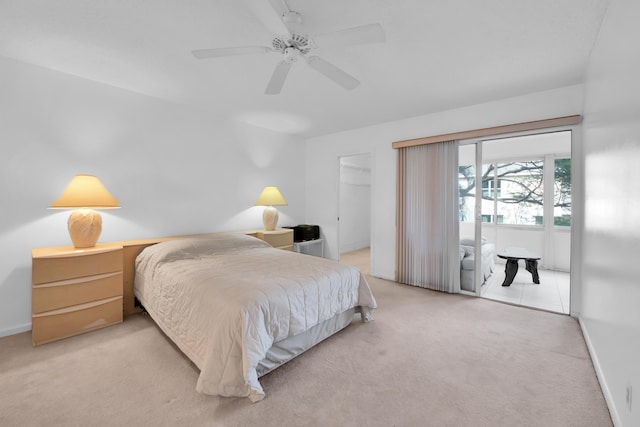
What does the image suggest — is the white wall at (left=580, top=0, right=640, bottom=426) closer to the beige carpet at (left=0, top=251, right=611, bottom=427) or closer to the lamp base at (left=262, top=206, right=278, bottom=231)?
the beige carpet at (left=0, top=251, right=611, bottom=427)

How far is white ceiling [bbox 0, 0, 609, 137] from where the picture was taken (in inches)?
68.4

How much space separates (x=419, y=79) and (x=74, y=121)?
138 inches

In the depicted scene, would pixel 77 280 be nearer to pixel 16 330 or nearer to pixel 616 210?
pixel 16 330

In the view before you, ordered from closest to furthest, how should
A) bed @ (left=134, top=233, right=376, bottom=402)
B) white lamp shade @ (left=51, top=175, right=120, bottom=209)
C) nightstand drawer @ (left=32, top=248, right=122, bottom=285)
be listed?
bed @ (left=134, top=233, right=376, bottom=402)
nightstand drawer @ (left=32, top=248, right=122, bottom=285)
white lamp shade @ (left=51, top=175, right=120, bottom=209)

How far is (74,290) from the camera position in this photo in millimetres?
2396

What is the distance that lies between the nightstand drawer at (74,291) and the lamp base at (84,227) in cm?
35

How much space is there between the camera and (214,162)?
3.87m

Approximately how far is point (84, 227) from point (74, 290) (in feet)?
1.86

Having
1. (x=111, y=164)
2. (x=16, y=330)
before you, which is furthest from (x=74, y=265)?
(x=111, y=164)

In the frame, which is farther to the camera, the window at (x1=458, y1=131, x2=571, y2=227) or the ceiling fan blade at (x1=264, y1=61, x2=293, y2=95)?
A: the window at (x1=458, y1=131, x2=571, y2=227)

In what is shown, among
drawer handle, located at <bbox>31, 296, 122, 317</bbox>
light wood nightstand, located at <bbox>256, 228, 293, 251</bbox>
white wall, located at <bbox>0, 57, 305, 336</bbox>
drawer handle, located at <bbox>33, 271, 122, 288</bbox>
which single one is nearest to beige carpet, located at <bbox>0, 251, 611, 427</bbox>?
drawer handle, located at <bbox>31, 296, 122, 317</bbox>

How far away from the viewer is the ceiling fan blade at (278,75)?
194cm

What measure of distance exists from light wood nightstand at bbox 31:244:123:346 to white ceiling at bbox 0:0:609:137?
1732 millimetres

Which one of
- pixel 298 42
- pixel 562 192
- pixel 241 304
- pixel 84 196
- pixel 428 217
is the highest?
pixel 298 42
